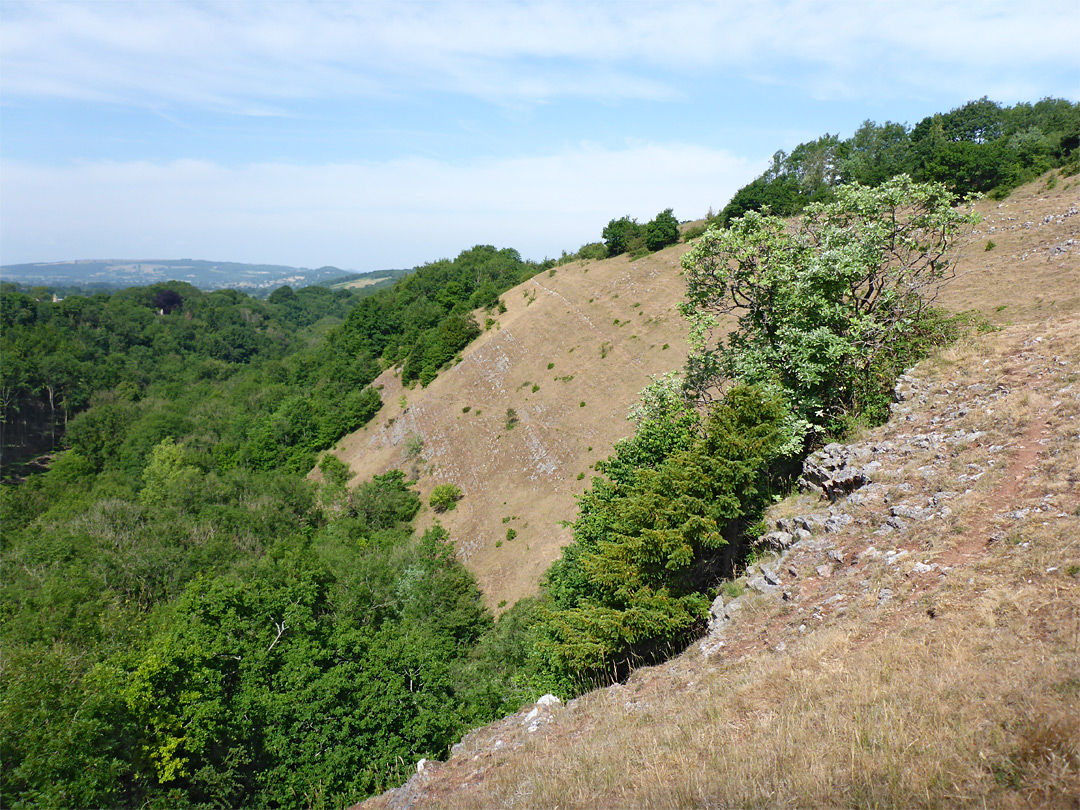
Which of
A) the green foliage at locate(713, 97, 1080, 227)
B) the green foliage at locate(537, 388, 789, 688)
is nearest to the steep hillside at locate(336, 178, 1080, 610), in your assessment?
the green foliage at locate(713, 97, 1080, 227)

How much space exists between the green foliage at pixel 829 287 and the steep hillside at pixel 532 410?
64.3ft

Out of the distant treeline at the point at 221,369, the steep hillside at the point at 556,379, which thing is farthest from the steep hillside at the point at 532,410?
the distant treeline at the point at 221,369

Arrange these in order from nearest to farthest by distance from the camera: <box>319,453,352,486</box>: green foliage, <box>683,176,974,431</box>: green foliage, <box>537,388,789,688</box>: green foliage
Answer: <box>537,388,789,688</box>: green foliage
<box>683,176,974,431</box>: green foliage
<box>319,453,352,486</box>: green foliage

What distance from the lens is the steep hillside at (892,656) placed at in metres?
5.49

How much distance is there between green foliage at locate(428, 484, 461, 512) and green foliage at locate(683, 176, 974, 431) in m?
29.1

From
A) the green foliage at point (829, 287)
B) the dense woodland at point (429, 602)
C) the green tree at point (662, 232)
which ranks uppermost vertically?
the green tree at point (662, 232)

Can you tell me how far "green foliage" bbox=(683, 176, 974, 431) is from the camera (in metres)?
15.5

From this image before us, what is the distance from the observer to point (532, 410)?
151 ft

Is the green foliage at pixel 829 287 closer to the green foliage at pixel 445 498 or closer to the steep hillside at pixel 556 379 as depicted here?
the steep hillside at pixel 556 379

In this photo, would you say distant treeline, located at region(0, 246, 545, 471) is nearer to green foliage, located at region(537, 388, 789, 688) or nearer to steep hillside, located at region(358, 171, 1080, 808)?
green foliage, located at region(537, 388, 789, 688)

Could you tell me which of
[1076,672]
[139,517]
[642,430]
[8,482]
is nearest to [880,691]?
[1076,672]

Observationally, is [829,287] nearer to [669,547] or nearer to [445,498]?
[669,547]

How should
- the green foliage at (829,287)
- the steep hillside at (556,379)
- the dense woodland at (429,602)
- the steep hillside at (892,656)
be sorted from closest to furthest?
the steep hillside at (892,656) < the dense woodland at (429,602) < the green foliage at (829,287) < the steep hillside at (556,379)

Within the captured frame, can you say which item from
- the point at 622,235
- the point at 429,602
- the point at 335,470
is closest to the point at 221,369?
the point at 335,470
